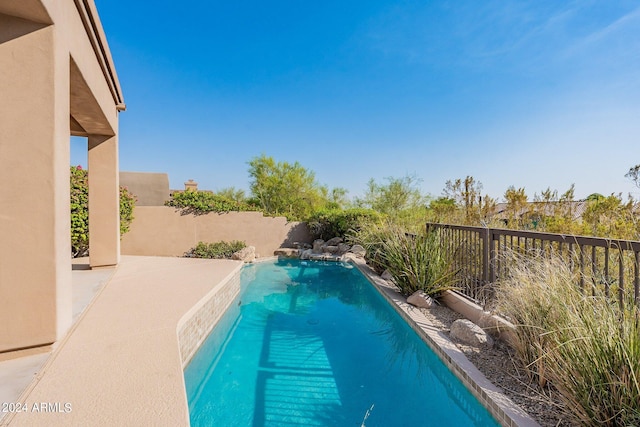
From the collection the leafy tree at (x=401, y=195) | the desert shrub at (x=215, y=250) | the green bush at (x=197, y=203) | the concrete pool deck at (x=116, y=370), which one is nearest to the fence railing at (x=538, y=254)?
the concrete pool deck at (x=116, y=370)

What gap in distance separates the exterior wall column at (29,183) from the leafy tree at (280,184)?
68.2ft

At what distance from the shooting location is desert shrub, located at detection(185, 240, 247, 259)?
1152 centimetres

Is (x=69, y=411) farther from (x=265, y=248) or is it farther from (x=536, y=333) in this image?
(x=265, y=248)

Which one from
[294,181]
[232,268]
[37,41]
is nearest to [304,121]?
[294,181]

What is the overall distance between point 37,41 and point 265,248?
450 inches

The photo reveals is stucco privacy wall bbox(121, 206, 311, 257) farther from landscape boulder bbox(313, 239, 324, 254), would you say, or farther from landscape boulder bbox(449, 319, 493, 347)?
landscape boulder bbox(449, 319, 493, 347)

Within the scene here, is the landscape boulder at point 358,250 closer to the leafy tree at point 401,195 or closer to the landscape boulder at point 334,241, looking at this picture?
the landscape boulder at point 334,241

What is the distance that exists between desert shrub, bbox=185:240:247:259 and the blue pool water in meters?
5.69

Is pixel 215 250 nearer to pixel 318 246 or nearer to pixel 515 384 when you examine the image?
pixel 318 246

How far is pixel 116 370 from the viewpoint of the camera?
249 cm

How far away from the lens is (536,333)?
2871mm

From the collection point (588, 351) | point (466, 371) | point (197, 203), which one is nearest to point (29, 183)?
point (466, 371)

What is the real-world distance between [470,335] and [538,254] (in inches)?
53.7

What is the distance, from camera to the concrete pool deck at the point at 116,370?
6.39 ft
